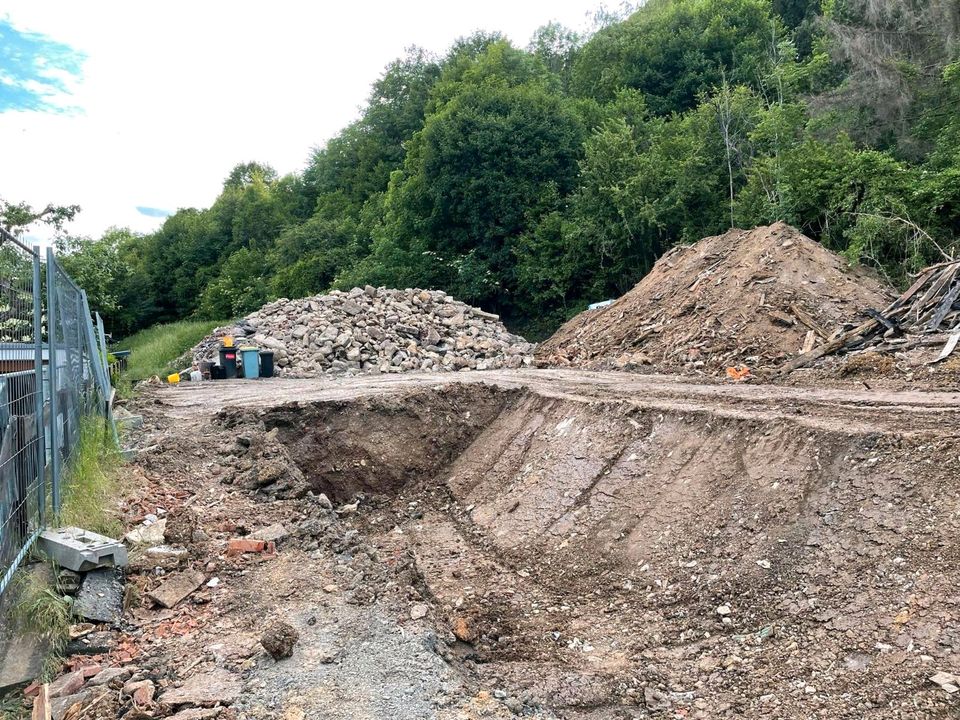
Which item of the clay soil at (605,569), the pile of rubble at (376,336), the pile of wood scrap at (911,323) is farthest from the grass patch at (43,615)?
the pile of rubble at (376,336)

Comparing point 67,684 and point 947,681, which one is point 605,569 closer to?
point 947,681

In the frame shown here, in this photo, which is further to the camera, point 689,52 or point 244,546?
point 689,52

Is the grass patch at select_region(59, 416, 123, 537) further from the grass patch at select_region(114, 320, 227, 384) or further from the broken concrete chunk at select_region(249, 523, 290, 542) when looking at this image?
the grass patch at select_region(114, 320, 227, 384)

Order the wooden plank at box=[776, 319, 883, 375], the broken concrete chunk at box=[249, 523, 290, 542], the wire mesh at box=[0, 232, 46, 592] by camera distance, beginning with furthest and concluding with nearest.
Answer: the wooden plank at box=[776, 319, 883, 375] → the broken concrete chunk at box=[249, 523, 290, 542] → the wire mesh at box=[0, 232, 46, 592]

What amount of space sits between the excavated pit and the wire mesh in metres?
2.62

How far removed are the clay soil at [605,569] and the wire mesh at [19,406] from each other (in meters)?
0.89

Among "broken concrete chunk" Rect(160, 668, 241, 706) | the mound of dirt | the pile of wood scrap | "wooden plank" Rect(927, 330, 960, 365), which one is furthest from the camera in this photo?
the mound of dirt

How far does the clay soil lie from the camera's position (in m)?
3.75

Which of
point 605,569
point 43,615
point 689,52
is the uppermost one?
point 689,52

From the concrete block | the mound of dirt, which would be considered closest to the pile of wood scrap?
the mound of dirt

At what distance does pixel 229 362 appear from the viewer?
16.1 meters

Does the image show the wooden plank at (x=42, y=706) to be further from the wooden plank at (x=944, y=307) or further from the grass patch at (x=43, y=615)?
the wooden plank at (x=944, y=307)

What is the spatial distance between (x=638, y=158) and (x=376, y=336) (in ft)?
32.8

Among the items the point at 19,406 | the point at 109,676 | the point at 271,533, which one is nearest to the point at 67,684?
the point at 109,676
